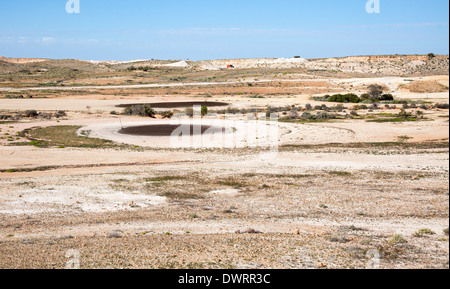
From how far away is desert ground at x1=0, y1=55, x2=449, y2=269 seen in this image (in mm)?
9898

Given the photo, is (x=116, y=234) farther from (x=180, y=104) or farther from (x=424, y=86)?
(x=424, y=86)

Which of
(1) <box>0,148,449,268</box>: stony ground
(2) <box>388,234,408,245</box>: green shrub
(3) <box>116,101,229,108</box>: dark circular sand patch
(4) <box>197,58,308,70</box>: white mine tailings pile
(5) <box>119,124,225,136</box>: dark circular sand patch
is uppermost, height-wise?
(4) <box>197,58,308,70</box>: white mine tailings pile

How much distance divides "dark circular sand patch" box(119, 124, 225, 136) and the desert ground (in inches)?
19.5

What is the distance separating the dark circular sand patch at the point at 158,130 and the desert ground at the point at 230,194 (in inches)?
19.5

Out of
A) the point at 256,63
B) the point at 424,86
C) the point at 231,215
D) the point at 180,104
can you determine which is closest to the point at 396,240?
the point at 231,215

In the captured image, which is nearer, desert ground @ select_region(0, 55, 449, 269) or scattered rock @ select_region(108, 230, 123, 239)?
desert ground @ select_region(0, 55, 449, 269)

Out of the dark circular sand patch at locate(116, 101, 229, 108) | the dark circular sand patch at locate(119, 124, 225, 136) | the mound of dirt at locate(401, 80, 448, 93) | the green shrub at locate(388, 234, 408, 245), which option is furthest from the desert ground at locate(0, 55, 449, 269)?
the mound of dirt at locate(401, 80, 448, 93)

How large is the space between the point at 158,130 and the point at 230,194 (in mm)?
19090

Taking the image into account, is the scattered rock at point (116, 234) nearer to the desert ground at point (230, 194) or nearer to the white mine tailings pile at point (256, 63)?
the desert ground at point (230, 194)

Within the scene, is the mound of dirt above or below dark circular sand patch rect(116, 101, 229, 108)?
above

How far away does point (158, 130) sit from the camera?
1369 inches

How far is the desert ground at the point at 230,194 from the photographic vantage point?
390 inches

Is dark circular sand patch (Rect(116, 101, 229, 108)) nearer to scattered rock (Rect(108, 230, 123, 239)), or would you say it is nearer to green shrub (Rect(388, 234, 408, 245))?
scattered rock (Rect(108, 230, 123, 239))
